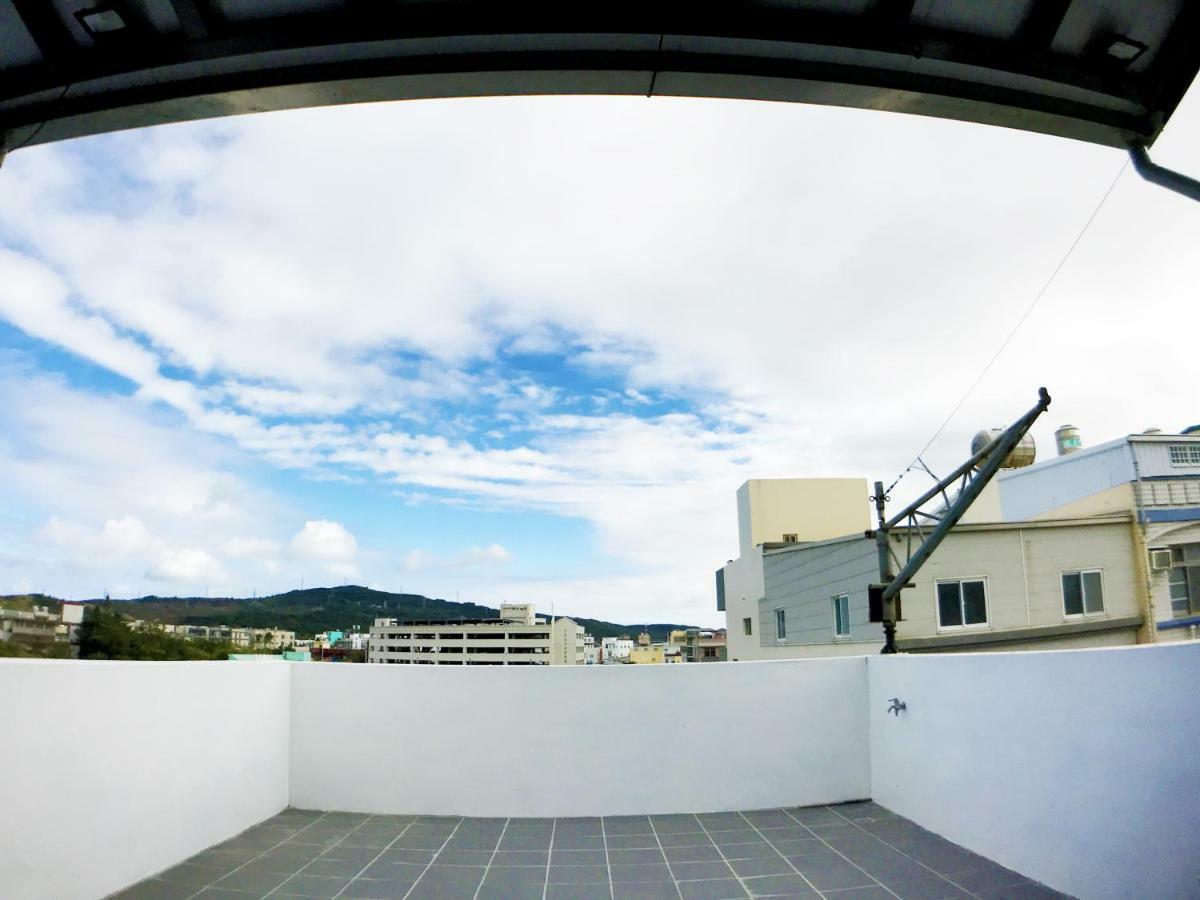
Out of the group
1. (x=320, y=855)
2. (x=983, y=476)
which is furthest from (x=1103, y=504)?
(x=320, y=855)

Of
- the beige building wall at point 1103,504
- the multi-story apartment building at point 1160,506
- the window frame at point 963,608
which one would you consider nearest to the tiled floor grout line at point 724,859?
the window frame at point 963,608

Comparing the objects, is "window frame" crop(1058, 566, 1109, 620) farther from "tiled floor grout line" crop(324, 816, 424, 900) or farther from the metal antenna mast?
"tiled floor grout line" crop(324, 816, 424, 900)

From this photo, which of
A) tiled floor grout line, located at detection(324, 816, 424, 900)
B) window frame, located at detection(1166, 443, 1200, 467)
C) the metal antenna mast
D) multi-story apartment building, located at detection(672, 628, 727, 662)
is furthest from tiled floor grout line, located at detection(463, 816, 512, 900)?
multi-story apartment building, located at detection(672, 628, 727, 662)

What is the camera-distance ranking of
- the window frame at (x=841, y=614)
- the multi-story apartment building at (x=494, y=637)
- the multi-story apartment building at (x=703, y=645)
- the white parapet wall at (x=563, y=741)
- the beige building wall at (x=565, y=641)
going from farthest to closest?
the multi-story apartment building at (x=703, y=645)
the multi-story apartment building at (x=494, y=637)
the beige building wall at (x=565, y=641)
the window frame at (x=841, y=614)
the white parapet wall at (x=563, y=741)

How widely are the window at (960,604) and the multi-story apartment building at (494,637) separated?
21456 mm

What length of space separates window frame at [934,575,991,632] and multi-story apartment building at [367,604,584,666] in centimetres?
2144

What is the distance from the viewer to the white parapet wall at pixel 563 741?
13.8 ft

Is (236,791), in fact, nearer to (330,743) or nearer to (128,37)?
(330,743)

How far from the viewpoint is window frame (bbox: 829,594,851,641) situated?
1370 cm

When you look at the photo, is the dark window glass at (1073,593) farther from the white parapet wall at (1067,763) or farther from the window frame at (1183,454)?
the white parapet wall at (1067,763)

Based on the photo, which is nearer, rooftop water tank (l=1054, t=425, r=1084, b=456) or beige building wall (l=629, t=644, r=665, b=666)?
rooftop water tank (l=1054, t=425, r=1084, b=456)

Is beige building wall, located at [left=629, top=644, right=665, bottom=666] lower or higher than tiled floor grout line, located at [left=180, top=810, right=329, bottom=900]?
lower

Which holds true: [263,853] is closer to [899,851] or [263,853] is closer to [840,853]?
[840,853]

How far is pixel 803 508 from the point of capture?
20.2 m
